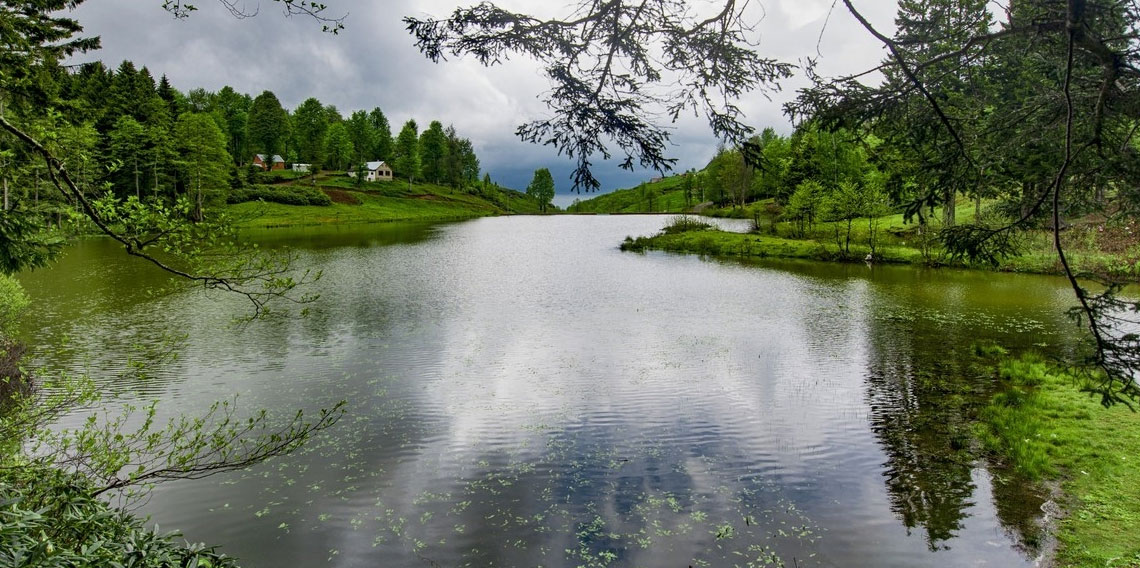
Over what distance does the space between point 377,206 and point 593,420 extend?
96.2 meters

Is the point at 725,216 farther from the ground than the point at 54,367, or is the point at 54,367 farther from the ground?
the point at 725,216

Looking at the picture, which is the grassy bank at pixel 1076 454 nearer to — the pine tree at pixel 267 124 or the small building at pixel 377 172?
the small building at pixel 377 172

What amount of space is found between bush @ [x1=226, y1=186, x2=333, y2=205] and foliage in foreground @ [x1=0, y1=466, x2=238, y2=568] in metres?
81.3

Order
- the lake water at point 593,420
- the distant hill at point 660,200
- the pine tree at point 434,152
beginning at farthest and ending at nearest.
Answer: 1. the distant hill at point 660,200
2. the pine tree at point 434,152
3. the lake water at point 593,420

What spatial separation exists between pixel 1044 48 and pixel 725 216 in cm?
10212

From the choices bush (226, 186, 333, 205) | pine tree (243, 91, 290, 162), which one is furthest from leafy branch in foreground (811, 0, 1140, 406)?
pine tree (243, 91, 290, 162)

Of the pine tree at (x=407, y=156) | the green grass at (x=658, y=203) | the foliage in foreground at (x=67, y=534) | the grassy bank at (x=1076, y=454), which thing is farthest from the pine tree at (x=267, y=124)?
the grassy bank at (x=1076, y=454)

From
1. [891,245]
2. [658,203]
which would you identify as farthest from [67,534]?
[658,203]

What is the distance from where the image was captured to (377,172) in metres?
129

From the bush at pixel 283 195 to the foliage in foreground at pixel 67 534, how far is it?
8127cm

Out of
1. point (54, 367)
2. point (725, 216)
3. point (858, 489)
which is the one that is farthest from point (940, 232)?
point (725, 216)

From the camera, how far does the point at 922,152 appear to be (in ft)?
25.9

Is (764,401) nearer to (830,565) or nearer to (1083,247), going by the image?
(830,565)

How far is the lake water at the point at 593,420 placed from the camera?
907cm
